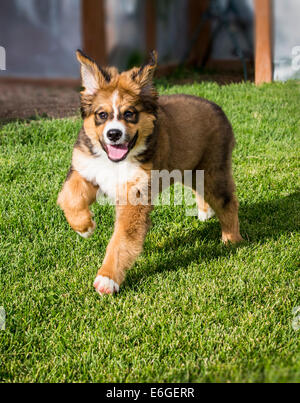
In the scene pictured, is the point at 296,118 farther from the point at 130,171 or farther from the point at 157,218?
the point at 130,171

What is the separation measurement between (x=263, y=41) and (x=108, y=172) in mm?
6526

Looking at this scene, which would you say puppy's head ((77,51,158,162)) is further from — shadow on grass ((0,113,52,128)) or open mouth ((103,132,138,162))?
shadow on grass ((0,113,52,128))

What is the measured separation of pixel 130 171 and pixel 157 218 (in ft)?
3.62

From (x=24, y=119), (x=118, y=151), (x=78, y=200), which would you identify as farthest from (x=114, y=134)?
(x=24, y=119)

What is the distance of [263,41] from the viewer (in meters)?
8.82

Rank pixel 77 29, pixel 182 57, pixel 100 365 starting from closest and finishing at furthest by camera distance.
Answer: pixel 100 365 < pixel 77 29 < pixel 182 57

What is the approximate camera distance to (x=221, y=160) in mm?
3881

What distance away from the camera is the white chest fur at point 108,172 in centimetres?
319

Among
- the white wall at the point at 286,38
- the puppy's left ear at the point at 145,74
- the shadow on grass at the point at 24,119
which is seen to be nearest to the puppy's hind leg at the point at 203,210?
the puppy's left ear at the point at 145,74
